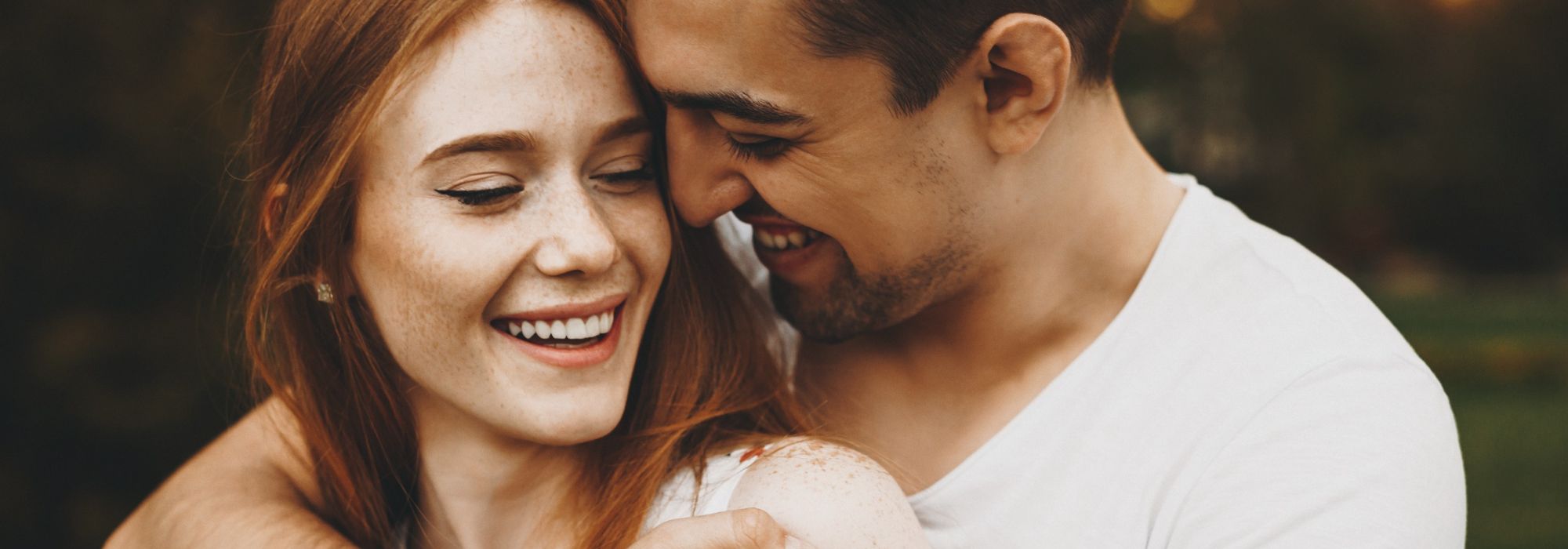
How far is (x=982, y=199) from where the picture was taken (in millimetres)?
2627

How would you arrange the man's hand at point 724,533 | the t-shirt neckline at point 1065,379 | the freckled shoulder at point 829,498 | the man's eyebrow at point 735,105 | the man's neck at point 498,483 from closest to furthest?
the man's hand at point 724,533 → the freckled shoulder at point 829,498 → the man's eyebrow at point 735,105 → the man's neck at point 498,483 → the t-shirt neckline at point 1065,379

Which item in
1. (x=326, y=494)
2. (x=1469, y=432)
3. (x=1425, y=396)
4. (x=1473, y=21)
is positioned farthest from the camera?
(x=1473, y=21)

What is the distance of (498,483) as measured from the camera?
2412 mm

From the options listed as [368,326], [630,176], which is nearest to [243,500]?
[368,326]

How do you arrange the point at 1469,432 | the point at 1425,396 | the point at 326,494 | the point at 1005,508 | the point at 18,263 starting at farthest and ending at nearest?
the point at 1469,432, the point at 18,263, the point at 326,494, the point at 1005,508, the point at 1425,396

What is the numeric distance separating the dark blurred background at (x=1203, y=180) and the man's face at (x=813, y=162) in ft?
3.16

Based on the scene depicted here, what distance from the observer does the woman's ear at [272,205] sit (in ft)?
7.54

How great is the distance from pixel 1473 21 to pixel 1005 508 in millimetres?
17688

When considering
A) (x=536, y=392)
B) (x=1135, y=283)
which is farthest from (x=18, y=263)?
(x=1135, y=283)

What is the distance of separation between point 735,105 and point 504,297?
21.7 inches

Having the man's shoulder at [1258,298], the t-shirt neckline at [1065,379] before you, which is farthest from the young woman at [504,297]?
the man's shoulder at [1258,298]

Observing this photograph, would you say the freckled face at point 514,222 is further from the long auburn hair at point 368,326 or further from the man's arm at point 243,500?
the man's arm at point 243,500

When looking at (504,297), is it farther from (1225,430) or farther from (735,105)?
(1225,430)

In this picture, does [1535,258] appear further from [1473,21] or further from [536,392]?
[536,392]
